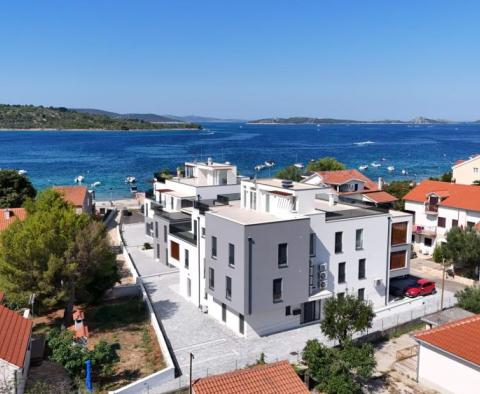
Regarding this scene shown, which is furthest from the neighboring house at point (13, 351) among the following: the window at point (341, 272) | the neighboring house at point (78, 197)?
the neighboring house at point (78, 197)

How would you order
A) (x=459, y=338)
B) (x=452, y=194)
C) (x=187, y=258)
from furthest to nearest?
(x=452, y=194) < (x=187, y=258) < (x=459, y=338)

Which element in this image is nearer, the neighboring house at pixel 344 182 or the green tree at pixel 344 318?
the green tree at pixel 344 318

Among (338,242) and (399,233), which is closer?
(338,242)

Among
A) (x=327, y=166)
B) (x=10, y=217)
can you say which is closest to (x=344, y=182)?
(x=327, y=166)

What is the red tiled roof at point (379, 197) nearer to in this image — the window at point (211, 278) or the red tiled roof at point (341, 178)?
the red tiled roof at point (341, 178)

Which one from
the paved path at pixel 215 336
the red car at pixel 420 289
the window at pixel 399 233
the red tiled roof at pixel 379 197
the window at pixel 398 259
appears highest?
the red tiled roof at pixel 379 197

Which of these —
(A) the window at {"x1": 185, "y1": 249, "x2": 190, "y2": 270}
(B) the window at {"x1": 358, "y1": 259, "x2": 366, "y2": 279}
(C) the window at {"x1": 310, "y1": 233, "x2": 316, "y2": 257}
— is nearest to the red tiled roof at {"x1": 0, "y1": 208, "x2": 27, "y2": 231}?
(A) the window at {"x1": 185, "y1": 249, "x2": 190, "y2": 270}

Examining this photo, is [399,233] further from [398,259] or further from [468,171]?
[468,171]

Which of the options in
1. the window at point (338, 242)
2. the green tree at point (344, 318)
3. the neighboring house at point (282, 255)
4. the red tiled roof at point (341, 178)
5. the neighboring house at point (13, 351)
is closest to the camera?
the neighboring house at point (13, 351)
